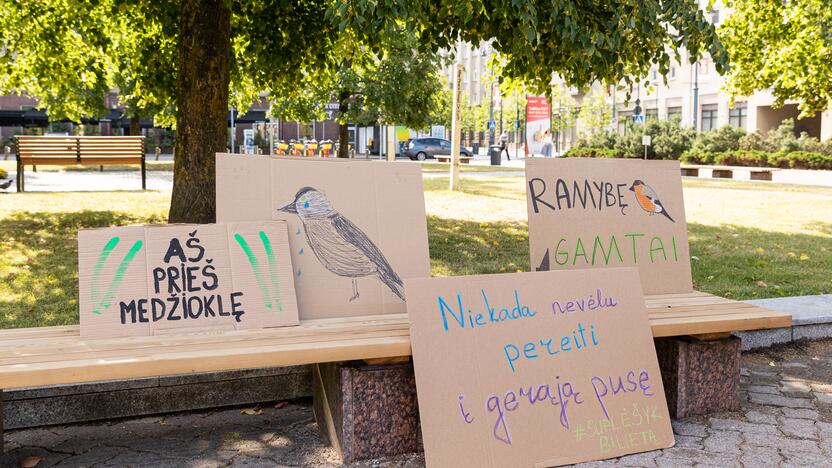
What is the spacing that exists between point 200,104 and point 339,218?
157 inches

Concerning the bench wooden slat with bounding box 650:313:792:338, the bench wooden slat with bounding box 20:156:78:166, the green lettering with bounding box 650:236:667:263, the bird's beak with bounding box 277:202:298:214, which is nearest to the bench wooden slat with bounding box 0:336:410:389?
the bird's beak with bounding box 277:202:298:214

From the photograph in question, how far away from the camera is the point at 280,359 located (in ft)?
9.96

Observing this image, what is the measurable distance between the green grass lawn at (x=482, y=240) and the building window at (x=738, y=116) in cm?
3710

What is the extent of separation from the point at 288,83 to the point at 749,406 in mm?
7428

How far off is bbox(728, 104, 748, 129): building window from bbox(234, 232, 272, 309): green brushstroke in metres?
51.7

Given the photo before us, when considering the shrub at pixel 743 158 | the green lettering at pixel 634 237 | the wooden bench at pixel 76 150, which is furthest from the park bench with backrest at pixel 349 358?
the shrub at pixel 743 158

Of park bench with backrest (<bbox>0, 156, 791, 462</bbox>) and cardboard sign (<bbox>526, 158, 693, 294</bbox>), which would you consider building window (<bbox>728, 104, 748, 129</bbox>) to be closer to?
cardboard sign (<bbox>526, 158, 693, 294</bbox>)

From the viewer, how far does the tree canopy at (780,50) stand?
10.9 m

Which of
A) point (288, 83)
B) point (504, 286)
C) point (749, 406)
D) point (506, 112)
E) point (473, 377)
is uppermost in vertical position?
point (506, 112)

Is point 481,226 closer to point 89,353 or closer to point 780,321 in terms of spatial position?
point 780,321

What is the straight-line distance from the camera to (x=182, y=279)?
3.41 meters

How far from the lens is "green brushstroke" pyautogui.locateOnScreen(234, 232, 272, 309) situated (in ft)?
11.5

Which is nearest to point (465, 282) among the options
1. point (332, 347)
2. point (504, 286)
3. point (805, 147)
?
point (504, 286)

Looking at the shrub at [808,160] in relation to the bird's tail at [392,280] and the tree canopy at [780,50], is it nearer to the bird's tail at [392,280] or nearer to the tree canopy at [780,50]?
the tree canopy at [780,50]
